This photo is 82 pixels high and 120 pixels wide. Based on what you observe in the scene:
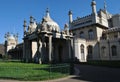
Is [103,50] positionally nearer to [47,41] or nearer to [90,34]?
[90,34]

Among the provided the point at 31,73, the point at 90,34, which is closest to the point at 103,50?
the point at 90,34

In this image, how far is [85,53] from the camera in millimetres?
41812

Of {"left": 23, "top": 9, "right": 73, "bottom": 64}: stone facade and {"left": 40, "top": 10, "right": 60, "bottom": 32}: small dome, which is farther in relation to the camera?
{"left": 40, "top": 10, "right": 60, "bottom": 32}: small dome

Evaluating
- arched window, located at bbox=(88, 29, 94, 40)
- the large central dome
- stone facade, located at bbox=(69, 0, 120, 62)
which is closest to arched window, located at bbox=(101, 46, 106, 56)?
stone facade, located at bbox=(69, 0, 120, 62)

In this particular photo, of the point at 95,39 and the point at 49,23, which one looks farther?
the point at 95,39

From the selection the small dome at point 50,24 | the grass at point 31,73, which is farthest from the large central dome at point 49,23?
the grass at point 31,73

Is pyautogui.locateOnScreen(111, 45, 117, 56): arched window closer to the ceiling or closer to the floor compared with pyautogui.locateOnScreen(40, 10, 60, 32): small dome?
closer to the floor

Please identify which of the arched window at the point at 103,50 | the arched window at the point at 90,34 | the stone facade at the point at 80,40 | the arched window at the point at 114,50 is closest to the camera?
the stone facade at the point at 80,40

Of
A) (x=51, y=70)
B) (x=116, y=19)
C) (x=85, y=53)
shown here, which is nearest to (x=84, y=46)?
(x=85, y=53)

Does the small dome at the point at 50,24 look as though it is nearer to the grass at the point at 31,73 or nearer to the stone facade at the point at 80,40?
the stone facade at the point at 80,40

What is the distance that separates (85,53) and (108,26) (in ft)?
45.2

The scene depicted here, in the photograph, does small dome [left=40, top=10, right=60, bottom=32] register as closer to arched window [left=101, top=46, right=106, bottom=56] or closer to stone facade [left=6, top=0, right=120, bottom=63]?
stone facade [left=6, top=0, right=120, bottom=63]

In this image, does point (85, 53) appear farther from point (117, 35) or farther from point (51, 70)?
point (51, 70)

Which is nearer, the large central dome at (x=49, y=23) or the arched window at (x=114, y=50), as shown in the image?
the large central dome at (x=49, y=23)
